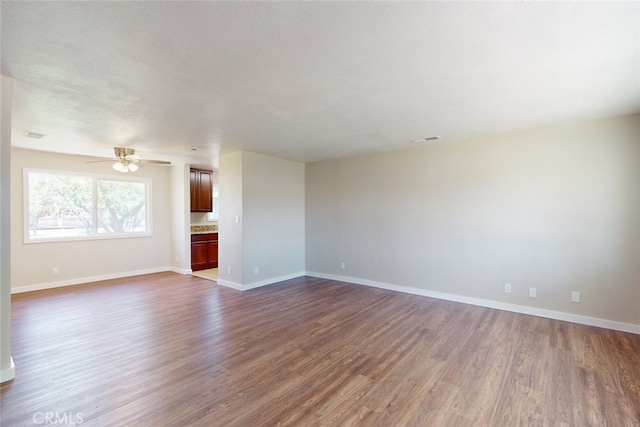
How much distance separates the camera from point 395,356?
2.79 m

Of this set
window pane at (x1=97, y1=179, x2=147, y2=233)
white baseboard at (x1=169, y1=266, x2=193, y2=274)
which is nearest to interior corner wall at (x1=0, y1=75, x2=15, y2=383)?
window pane at (x1=97, y1=179, x2=147, y2=233)

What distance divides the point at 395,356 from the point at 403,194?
289cm

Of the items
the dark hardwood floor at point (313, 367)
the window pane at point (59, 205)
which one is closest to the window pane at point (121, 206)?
the window pane at point (59, 205)

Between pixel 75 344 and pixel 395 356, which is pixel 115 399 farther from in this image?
pixel 395 356

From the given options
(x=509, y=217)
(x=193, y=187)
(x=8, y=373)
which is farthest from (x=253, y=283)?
(x=509, y=217)

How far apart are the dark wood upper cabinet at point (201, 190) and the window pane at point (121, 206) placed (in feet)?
3.37

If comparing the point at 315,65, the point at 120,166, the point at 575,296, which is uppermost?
the point at 315,65

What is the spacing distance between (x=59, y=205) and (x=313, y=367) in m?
5.77

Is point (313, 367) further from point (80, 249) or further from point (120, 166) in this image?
point (80, 249)

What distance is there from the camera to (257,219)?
17.6 feet

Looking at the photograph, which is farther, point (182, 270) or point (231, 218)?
point (182, 270)

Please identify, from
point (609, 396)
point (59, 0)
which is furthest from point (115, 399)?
point (609, 396)

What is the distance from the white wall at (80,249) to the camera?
4.96 meters

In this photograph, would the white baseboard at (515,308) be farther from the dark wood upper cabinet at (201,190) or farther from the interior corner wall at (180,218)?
the dark wood upper cabinet at (201,190)
